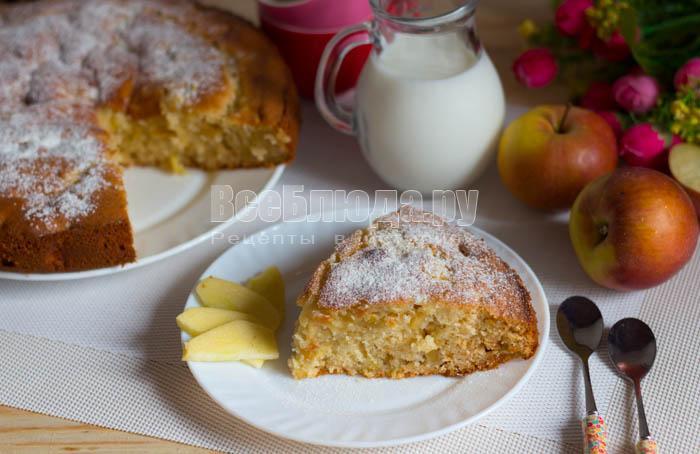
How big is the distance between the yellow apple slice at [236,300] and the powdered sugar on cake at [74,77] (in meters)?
0.40

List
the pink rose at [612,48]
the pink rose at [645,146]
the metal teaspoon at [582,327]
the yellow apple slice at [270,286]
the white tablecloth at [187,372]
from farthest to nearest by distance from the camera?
the pink rose at [612,48], the pink rose at [645,146], the yellow apple slice at [270,286], the metal teaspoon at [582,327], the white tablecloth at [187,372]

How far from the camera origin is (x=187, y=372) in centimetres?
161

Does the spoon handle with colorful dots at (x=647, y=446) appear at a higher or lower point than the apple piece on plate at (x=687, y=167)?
lower

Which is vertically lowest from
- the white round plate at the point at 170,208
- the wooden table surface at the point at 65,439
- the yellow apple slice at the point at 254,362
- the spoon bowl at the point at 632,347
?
the spoon bowl at the point at 632,347

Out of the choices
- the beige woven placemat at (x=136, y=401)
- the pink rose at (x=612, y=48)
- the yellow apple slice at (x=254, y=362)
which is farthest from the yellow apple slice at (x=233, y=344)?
the pink rose at (x=612, y=48)

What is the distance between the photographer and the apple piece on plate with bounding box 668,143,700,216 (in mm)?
1828

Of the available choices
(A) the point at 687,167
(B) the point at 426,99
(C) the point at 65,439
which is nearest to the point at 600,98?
(A) the point at 687,167

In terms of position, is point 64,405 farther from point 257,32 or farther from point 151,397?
point 257,32

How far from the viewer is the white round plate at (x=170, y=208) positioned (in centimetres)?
182

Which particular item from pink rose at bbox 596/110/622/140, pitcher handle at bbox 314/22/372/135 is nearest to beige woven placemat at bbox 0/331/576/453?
pitcher handle at bbox 314/22/372/135

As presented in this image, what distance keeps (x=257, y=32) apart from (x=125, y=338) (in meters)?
1.15

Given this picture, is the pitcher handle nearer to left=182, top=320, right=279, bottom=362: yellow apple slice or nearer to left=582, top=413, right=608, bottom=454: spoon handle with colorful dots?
left=182, top=320, right=279, bottom=362: yellow apple slice

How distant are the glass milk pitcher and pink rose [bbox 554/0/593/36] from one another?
0.46 meters

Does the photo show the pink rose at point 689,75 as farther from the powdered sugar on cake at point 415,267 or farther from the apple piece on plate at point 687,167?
the powdered sugar on cake at point 415,267
